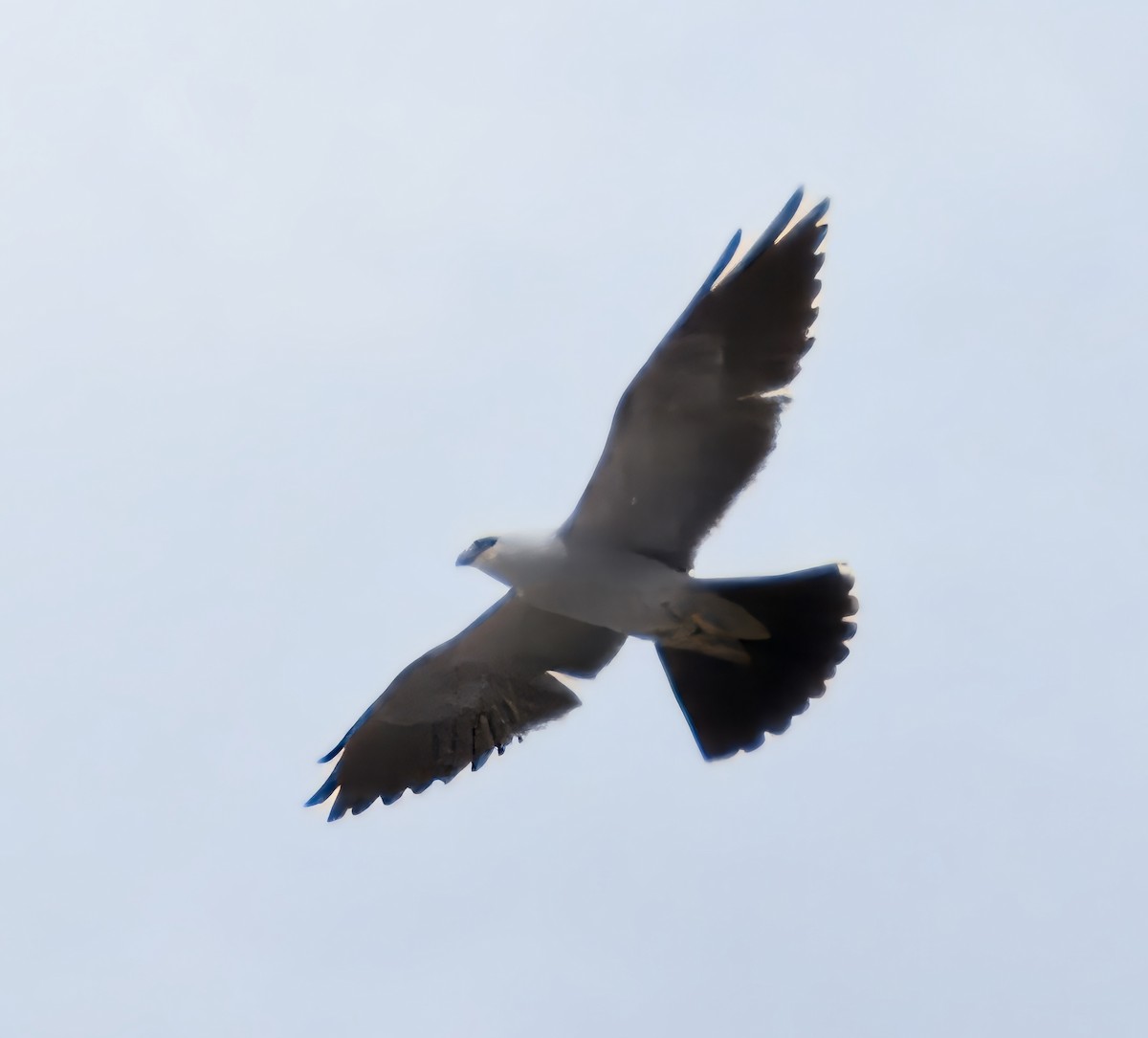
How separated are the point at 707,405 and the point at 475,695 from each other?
2252mm

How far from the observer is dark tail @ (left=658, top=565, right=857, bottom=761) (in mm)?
8406

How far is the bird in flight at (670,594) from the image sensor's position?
7949 mm

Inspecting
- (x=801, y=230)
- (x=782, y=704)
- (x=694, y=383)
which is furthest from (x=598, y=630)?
(x=801, y=230)

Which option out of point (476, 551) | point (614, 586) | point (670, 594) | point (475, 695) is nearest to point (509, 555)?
point (476, 551)

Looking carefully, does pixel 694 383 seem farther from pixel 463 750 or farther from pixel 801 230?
pixel 463 750

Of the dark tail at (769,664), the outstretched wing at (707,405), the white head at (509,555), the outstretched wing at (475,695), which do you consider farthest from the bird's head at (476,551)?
the dark tail at (769,664)

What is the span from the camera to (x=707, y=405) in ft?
26.6

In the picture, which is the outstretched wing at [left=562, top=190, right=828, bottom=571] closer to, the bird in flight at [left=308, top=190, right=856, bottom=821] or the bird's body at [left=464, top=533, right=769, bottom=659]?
the bird in flight at [left=308, top=190, right=856, bottom=821]

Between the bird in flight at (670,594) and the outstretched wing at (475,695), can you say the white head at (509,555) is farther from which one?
the outstretched wing at (475,695)

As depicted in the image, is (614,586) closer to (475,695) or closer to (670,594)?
(670,594)

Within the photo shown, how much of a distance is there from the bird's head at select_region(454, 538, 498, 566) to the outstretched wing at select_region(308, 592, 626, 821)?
2.07ft

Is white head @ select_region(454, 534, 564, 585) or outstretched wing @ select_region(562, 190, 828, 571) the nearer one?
outstretched wing @ select_region(562, 190, 828, 571)

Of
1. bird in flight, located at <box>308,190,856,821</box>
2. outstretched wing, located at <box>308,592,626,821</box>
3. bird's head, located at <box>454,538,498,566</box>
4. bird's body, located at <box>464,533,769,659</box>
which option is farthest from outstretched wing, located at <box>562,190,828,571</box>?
outstretched wing, located at <box>308,592,626,821</box>

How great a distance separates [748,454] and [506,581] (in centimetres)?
137
